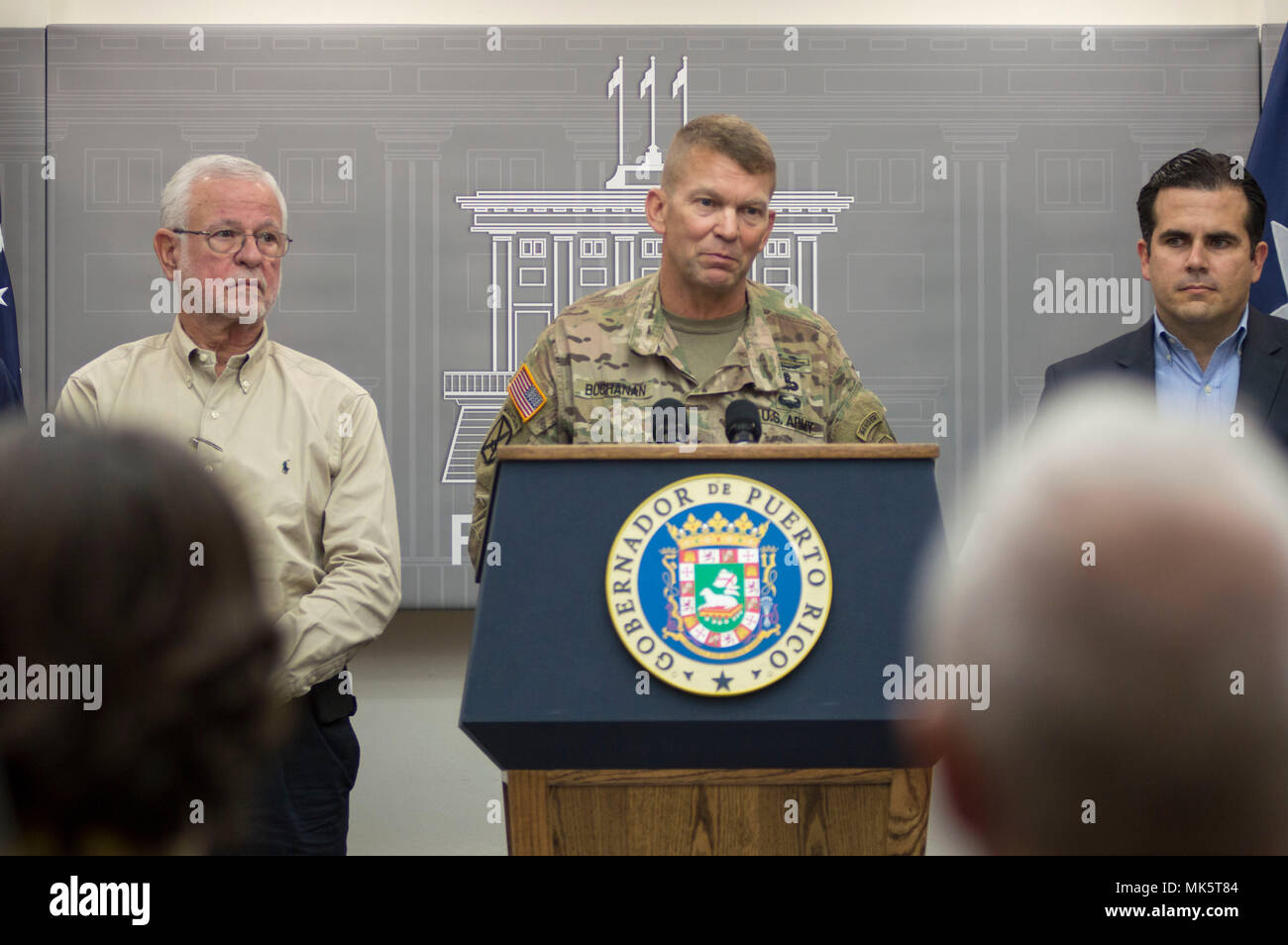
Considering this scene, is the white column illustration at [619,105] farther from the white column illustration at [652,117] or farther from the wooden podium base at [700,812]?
the wooden podium base at [700,812]

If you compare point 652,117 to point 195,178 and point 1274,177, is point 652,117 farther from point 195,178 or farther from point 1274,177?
point 1274,177

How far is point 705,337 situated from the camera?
7.89 ft

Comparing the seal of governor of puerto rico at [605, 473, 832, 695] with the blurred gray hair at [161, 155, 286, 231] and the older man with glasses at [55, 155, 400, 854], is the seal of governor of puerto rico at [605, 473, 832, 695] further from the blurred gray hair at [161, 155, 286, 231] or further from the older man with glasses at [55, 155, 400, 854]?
the blurred gray hair at [161, 155, 286, 231]

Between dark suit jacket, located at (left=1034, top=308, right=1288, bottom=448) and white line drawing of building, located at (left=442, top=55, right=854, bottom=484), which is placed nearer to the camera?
dark suit jacket, located at (left=1034, top=308, right=1288, bottom=448)

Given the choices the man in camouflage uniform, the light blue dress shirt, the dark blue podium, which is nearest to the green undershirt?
the man in camouflage uniform

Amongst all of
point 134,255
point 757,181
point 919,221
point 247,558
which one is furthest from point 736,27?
point 247,558

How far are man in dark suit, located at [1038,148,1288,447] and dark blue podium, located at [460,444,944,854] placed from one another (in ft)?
3.81

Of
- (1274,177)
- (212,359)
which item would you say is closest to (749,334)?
(212,359)

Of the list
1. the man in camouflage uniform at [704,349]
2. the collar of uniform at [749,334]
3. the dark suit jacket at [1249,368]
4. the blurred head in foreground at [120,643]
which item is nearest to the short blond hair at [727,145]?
the man in camouflage uniform at [704,349]

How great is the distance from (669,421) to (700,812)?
2.38 ft

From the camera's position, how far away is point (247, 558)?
0.67 m

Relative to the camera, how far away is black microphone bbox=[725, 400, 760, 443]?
1685 mm

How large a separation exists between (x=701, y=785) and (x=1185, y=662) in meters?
0.97
